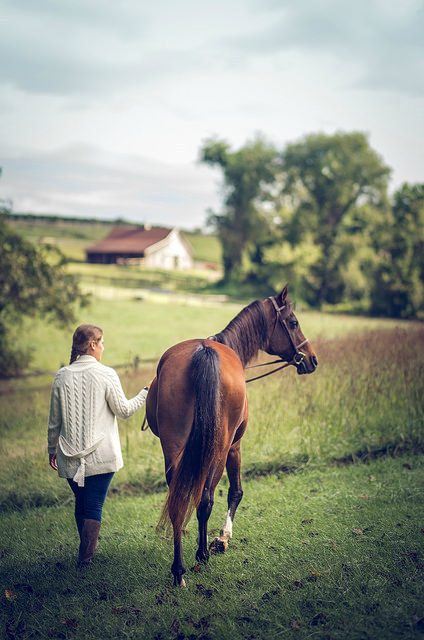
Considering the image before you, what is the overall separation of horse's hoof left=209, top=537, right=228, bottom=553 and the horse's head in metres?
1.86

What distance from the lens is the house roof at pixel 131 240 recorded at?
170 ft

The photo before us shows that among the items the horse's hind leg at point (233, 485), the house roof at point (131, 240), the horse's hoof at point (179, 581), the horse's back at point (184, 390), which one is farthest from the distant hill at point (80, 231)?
the horse's hoof at point (179, 581)

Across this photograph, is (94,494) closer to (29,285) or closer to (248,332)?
(248,332)

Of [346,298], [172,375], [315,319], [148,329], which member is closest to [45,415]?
[172,375]

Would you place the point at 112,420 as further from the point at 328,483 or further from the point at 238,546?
the point at 328,483

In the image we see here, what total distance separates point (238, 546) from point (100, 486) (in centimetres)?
140

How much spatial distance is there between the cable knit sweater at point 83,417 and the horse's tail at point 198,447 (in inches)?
22.6

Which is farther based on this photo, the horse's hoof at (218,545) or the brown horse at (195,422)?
the horse's hoof at (218,545)

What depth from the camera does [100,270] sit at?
150 feet

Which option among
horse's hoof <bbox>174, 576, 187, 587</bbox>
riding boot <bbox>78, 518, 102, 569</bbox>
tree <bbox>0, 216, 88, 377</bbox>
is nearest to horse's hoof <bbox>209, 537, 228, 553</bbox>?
horse's hoof <bbox>174, 576, 187, 587</bbox>

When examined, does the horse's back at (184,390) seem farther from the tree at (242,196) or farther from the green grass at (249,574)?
the tree at (242,196)

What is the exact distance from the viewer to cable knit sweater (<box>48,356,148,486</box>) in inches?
142

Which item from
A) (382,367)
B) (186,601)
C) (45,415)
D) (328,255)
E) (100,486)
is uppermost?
(328,255)

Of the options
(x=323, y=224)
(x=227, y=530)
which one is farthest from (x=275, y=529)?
(x=323, y=224)
